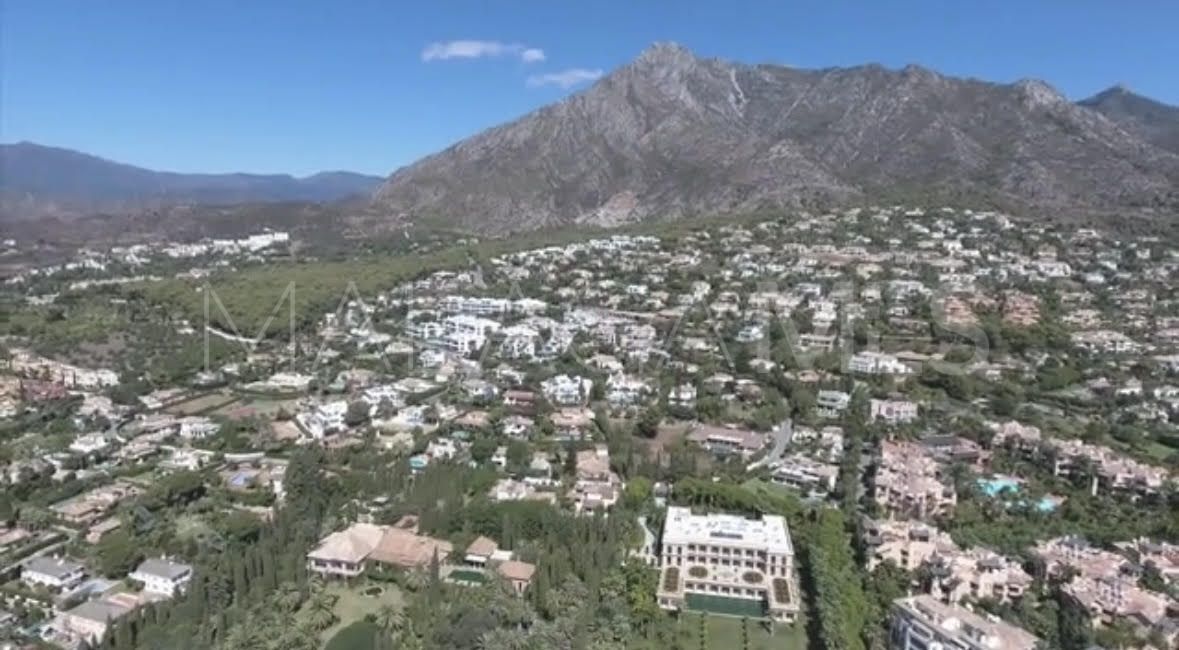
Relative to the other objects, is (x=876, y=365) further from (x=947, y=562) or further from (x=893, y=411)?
(x=947, y=562)

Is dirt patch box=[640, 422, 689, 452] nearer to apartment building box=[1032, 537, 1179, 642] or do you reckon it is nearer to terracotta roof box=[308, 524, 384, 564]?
terracotta roof box=[308, 524, 384, 564]

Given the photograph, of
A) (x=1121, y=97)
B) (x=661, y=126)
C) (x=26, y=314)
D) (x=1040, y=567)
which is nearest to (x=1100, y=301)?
(x=1040, y=567)

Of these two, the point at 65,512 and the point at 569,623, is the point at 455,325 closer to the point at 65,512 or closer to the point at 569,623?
the point at 65,512

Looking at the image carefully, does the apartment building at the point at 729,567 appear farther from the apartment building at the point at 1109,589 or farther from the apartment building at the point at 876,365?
the apartment building at the point at 876,365

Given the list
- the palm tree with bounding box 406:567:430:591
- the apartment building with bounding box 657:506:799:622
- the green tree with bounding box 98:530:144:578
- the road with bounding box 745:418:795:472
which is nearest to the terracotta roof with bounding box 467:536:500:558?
the palm tree with bounding box 406:567:430:591

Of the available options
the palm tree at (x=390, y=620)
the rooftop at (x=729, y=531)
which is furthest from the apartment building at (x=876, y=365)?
the palm tree at (x=390, y=620)

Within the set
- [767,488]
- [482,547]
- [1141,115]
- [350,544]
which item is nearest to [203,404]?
[350,544]
